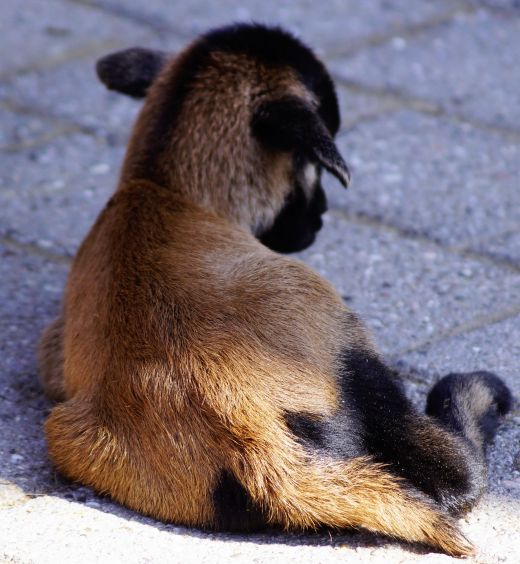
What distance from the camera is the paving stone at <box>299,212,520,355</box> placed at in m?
4.22

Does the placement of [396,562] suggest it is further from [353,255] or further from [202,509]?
[353,255]

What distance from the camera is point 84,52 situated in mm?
6922

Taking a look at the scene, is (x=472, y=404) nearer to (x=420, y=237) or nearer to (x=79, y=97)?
(x=420, y=237)

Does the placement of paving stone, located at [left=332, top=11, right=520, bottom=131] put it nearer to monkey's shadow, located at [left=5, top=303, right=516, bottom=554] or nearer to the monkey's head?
the monkey's head

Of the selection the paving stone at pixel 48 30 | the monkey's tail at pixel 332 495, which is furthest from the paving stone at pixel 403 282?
the paving stone at pixel 48 30

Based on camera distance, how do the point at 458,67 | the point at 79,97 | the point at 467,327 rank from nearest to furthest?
the point at 467,327 → the point at 79,97 → the point at 458,67

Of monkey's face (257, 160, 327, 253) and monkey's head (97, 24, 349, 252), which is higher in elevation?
monkey's head (97, 24, 349, 252)

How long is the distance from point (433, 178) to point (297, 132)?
1.82m

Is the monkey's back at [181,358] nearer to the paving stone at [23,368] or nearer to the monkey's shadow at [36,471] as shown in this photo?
the monkey's shadow at [36,471]

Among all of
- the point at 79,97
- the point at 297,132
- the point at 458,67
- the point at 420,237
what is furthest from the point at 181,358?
the point at 458,67

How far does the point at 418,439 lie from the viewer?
2986 mm

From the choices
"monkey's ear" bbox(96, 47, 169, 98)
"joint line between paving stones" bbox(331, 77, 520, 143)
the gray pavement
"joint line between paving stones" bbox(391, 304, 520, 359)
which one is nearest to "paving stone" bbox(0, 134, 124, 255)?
the gray pavement

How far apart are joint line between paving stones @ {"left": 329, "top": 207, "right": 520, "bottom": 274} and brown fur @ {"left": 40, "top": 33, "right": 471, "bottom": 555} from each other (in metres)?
1.33

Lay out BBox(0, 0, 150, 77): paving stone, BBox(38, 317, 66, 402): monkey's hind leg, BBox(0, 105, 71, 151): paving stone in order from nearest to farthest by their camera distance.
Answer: BBox(38, 317, 66, 402): monkey's hind leg < BBox(0, 105, 71, 151): paving stone < BBox(0, 0, 150, 77): paving stone
